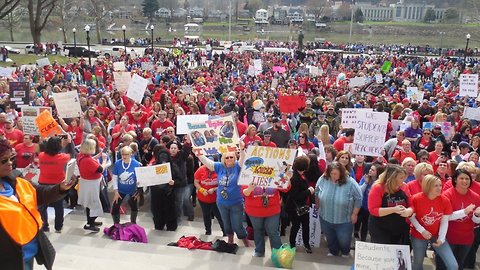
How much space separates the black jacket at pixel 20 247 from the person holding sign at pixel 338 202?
3587 millimetres

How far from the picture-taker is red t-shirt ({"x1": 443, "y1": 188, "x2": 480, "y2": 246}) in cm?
575

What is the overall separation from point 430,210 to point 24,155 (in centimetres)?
695

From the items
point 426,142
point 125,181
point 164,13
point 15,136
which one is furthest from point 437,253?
point 164,13

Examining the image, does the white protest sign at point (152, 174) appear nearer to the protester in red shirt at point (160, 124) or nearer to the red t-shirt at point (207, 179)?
the red t-shirt at point (207, 179)

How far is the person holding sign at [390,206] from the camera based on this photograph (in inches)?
219

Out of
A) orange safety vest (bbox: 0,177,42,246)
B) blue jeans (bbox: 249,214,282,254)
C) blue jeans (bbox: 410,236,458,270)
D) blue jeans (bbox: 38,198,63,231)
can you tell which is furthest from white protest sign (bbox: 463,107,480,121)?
orange safety vest (bbox: 0,177,42,246)

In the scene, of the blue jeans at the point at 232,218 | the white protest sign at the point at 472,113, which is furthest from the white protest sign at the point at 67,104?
the white protest sign at the point at 472,113

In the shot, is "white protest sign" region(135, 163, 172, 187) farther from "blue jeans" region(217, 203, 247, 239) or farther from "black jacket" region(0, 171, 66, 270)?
"black jacket" region(0, 171, 66, 270)

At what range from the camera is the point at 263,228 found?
6.60 meters

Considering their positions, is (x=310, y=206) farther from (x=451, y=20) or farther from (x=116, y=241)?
(x=451, y=20)

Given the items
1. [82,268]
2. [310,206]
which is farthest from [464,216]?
[82,268]

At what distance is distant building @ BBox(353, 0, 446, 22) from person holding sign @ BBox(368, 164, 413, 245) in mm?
160775

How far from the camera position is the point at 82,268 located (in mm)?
5566

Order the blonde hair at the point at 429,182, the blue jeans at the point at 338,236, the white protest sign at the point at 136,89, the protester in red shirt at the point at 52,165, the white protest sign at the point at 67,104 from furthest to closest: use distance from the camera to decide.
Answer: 1. the white protest sign at the point at 136,89
2. the white protest sign at the point at 67,104
3. the protester in red shirt at the point at 52,165
4. the blue jeans at the point at 338,236
5. the blonde hair at the point at 429,182
